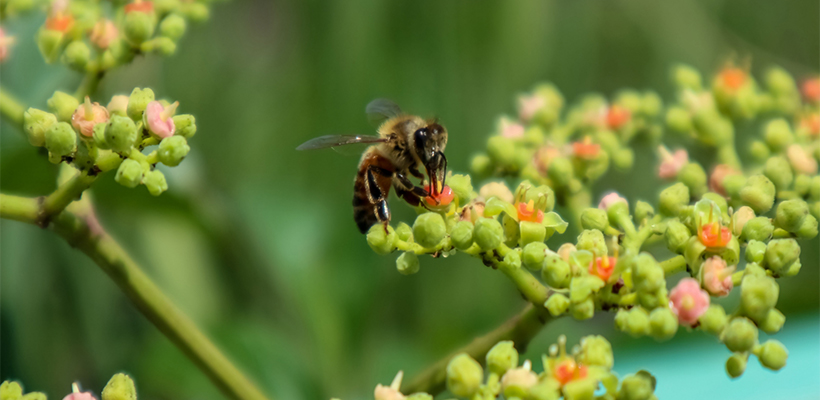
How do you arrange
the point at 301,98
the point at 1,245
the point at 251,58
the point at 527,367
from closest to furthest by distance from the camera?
1. the point at 527,367
2. the point at 1,245
3. the point at 301,98
4. the point at 251,58

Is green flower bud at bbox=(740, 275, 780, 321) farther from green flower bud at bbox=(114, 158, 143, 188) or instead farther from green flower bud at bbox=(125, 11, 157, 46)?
green flower bud at bbox=(125, 11, 157, 46)

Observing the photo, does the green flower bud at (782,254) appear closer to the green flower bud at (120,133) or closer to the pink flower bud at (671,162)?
the pink flower bud at (671,162)

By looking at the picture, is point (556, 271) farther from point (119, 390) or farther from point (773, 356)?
point (119, 390)

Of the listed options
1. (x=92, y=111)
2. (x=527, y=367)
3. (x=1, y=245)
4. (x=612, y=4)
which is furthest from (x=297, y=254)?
(x=612, y=4)

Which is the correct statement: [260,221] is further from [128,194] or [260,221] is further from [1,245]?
[1,245]

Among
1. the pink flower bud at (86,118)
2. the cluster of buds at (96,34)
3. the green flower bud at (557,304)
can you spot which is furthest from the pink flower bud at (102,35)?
the green flower bud at (557,304)

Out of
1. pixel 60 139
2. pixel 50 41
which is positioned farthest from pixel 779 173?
pixel 50 41

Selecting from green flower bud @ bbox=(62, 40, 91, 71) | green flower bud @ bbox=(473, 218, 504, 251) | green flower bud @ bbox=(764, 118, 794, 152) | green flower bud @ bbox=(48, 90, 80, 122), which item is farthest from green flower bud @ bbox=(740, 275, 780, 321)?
green flower bud @ bbox=(62, 40, 91, 71)
